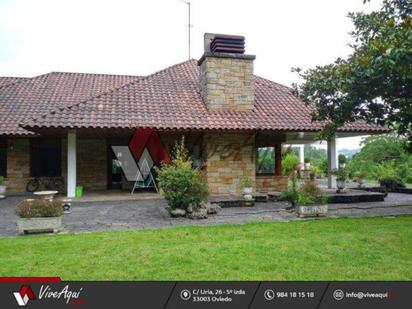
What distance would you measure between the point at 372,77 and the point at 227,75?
6.50 metres

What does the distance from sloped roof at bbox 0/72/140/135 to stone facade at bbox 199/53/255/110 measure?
5.42m

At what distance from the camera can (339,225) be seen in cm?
759

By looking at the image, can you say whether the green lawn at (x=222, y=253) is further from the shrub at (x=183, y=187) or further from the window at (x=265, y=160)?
the window at (x=265, y=160)

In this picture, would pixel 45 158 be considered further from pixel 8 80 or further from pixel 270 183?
pixel 270 183

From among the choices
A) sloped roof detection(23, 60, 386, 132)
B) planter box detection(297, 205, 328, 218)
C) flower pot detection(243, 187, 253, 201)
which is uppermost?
sloped roof detection(23, 60, 386, 132)

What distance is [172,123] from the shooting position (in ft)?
40.0

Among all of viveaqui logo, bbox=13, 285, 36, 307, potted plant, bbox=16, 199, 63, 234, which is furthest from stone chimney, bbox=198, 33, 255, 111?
viveaqui logo, bbox=13, 285, 36, 307

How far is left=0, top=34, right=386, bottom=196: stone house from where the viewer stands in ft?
39.9

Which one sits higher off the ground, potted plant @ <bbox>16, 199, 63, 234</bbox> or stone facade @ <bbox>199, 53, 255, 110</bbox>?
stone facade @ <bbox>199, 53, 255, 110</bbox>

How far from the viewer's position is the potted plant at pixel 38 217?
7.03m

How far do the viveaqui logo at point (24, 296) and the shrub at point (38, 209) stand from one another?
3733 mm

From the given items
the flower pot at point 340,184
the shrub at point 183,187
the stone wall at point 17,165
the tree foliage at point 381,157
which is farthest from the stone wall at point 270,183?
the stone wall at point 17,165

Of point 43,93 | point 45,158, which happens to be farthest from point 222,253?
point 43,93

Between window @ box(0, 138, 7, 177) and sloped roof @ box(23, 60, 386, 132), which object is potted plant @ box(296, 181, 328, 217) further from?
window @ box(0, 138, 7, 177)
